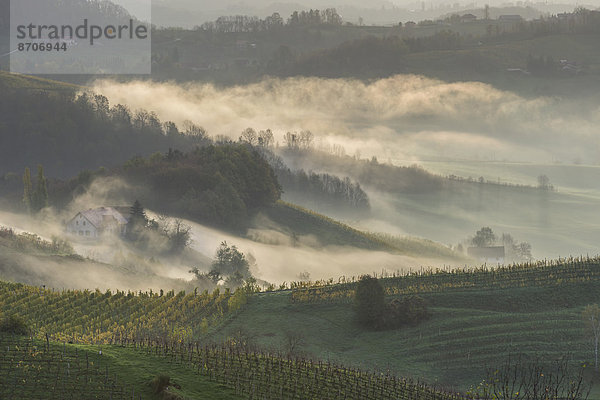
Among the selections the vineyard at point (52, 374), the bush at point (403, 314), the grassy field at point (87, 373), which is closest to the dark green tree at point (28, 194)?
the bush at point (403, 314)

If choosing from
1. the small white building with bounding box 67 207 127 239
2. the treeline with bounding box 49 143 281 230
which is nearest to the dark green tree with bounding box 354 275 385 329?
the small white building with bounding box 67 207 127 239

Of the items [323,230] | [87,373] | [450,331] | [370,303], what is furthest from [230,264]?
[87,373]

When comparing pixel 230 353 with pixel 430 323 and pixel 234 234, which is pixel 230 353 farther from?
pixel 234 234

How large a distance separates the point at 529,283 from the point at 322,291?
22.2 m

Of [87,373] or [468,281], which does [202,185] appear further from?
[87,373]

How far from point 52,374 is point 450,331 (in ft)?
134

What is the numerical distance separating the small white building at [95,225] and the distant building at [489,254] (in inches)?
2865

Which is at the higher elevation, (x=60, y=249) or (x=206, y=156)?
(x=206, y=156)

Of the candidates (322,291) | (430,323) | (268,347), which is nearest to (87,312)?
→ (268,347)

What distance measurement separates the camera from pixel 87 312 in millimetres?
85438

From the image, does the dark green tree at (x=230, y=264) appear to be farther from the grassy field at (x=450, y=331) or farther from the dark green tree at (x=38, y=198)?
the dark green tree at (x=38, y=198)

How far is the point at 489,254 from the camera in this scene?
596ft

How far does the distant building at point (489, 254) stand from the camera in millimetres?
180250

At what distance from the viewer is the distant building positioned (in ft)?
591
